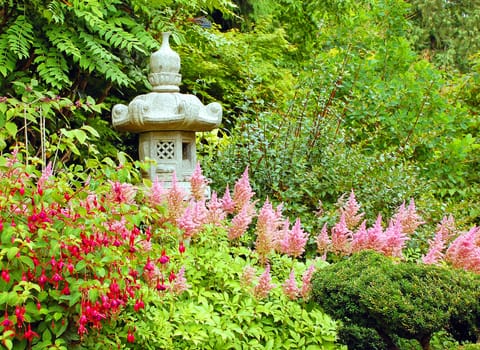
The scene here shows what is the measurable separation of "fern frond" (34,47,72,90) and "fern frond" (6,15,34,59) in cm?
16

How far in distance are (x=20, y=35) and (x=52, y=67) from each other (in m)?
0.39

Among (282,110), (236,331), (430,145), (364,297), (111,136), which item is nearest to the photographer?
(364,297)

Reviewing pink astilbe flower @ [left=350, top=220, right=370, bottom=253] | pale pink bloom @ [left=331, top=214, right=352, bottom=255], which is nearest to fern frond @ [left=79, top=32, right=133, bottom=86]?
pale pink bloom @ [left=331, top=214, right=352, bottom=255]

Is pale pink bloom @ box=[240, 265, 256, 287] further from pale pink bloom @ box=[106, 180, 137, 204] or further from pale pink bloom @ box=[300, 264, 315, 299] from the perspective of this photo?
pale pink bloom @ box=[106, 180, 137, 204]

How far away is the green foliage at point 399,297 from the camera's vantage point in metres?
2.82

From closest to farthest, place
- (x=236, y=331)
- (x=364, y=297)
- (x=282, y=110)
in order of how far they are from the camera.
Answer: (x=364, y=297) → (x=236, y=331) → (x=282, y=110)

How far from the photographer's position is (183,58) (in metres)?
7.52

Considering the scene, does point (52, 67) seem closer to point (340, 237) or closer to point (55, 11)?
point (55, 11)

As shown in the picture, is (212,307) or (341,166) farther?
(341,166)

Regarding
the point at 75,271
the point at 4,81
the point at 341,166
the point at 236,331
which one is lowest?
the point at 236,331

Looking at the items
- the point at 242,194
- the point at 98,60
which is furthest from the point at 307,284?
the point at 98,60

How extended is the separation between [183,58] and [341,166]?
9.92 ft

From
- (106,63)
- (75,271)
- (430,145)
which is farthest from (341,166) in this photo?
(75,271)

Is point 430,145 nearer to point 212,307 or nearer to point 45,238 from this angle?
point 212,307
